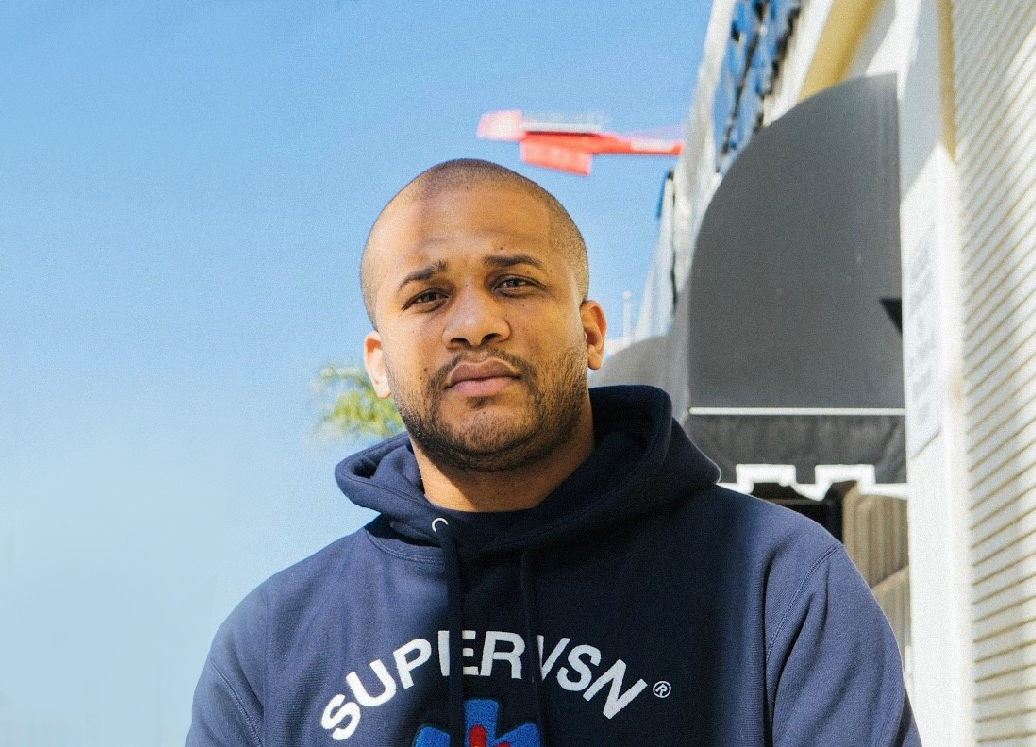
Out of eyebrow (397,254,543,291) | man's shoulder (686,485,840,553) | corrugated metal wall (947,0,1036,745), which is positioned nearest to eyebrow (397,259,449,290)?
eyebrow (397,254,543,291)

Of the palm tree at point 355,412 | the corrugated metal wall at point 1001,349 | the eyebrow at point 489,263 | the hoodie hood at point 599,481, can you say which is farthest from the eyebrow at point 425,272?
the palm tree at point 355,412

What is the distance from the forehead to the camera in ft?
6.92

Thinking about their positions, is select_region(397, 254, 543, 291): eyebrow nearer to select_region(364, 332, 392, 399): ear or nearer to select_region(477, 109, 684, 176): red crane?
select_region(364, 332, 392, 399): ear

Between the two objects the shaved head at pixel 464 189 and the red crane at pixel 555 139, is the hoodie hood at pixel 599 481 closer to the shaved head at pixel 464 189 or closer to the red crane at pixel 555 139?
the shaved head at pixel 464 189

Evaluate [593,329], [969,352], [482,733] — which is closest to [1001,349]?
[969,352]

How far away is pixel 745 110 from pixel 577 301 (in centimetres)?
1086

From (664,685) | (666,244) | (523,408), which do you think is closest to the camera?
(664,685)

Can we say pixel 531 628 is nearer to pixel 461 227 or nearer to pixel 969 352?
pixel 461 227

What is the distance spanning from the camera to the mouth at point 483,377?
2.03m

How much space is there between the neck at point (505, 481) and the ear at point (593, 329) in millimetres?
99

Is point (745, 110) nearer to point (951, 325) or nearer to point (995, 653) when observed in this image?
point (951, 325)

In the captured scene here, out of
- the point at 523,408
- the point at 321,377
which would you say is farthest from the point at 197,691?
the point at 321,377

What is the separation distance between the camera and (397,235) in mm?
2182

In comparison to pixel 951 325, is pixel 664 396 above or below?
below
